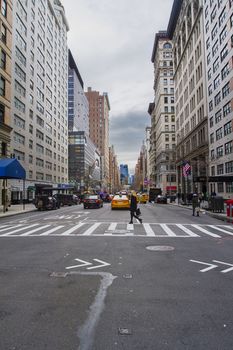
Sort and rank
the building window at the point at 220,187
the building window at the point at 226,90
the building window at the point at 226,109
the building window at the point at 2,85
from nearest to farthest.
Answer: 1. the building window at the point at 2,85
2. the building window at the point at 226,109
3. the building window at the point at 226,90
4. the building window at the point at 220,187

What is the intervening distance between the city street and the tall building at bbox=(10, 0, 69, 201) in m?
43.7

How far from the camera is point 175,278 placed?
6.34 metres

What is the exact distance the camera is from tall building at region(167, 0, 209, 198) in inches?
2174

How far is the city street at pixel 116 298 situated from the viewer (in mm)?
3748

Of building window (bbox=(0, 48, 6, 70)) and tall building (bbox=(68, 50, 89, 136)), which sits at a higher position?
tall building (bbox=(68, 50, 89, 136))

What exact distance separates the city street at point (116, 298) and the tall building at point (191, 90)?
130 ft

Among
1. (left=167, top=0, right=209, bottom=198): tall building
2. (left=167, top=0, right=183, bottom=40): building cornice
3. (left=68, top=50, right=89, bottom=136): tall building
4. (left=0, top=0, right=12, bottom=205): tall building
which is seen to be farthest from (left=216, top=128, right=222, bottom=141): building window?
(left=68, top=50, right=89, bottom=136): tall building

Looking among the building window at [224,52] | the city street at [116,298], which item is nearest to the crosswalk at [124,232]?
the city street at [116,298]

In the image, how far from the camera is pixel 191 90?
6394 centimetres

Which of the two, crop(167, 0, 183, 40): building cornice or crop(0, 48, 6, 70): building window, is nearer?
crop(0, 48, 6, 70): building window

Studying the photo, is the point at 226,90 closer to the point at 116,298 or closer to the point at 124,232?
the point at 124,232

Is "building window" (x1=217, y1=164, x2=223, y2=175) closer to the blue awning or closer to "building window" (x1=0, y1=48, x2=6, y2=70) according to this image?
the blue awning

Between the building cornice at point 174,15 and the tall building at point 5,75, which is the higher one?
the building cornice at point 174,15

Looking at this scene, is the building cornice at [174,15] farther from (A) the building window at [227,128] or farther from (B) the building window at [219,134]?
(A) the building window at [227,128]
